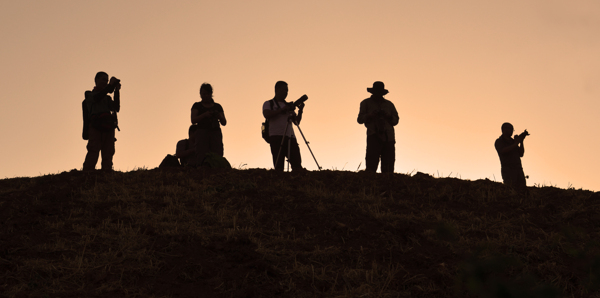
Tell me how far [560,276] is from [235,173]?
16.2 feet

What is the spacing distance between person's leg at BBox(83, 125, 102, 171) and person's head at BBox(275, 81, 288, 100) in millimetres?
3060

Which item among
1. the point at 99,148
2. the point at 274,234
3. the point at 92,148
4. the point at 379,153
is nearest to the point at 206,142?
the point at 99,148

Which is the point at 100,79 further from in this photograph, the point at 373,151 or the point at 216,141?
the point at 373,151

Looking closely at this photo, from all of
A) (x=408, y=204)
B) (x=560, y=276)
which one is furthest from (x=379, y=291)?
(x=408, y=204)

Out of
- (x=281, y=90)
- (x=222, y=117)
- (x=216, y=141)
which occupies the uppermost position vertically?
(x=281, y=90)

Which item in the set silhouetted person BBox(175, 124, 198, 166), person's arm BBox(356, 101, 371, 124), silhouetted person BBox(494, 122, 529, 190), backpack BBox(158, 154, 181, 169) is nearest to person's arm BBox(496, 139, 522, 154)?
silhouetted person BBox(494, 122, 529, 190)

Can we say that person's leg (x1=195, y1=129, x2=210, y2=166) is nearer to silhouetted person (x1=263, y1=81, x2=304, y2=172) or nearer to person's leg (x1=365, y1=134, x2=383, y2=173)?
silhouetted person (x1=263, y1=81, x2=304, y2=172)

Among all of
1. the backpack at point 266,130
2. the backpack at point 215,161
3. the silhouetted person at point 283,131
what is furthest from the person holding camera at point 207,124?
the silhouetted person at point 283,131

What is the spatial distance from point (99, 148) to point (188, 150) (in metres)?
2.16

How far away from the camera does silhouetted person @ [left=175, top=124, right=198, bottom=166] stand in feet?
35.8

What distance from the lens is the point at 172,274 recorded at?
508 cm

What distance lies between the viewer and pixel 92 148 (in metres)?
9.06

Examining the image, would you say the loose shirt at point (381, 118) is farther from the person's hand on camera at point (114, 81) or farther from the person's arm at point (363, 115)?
the person's hand on camera at point (114, 81)

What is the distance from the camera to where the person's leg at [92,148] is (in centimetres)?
902
